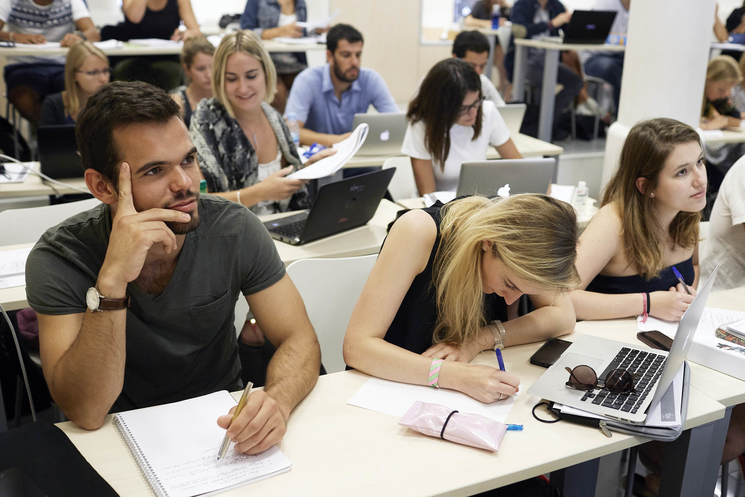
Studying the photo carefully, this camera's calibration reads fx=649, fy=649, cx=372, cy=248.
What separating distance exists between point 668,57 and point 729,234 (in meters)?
1.70

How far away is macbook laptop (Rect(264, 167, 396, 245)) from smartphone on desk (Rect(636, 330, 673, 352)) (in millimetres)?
1104

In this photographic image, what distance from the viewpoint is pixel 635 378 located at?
1471 mm

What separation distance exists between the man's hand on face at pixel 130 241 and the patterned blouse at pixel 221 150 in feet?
4.67

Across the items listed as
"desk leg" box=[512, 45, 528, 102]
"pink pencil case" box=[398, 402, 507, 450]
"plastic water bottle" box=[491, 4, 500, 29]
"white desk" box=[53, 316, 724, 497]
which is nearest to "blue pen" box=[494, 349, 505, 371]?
"white desk" box=[53, 316, 724, 497]

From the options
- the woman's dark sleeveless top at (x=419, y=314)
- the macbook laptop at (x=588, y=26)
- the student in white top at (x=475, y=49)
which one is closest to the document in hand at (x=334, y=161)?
the woman's dark sleeveless top at (x=419, y=314)

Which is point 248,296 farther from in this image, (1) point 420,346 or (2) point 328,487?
(2) point 328,487

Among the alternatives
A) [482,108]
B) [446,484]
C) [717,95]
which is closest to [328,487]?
[446,484]

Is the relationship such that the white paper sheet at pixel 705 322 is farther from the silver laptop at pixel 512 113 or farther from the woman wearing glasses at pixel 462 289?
the silver laptop at pixel 512 113

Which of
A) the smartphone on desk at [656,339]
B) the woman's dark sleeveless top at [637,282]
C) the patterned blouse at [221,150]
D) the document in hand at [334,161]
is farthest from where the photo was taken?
the patterned blouse at [221,150]

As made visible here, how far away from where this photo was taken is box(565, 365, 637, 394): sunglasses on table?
1.41 meters

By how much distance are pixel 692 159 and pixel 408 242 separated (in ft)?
3.37

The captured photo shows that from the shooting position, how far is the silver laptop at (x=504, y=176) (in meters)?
2.60

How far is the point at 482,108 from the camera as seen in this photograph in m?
3.36

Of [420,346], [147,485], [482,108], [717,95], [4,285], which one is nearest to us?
[147,485]
